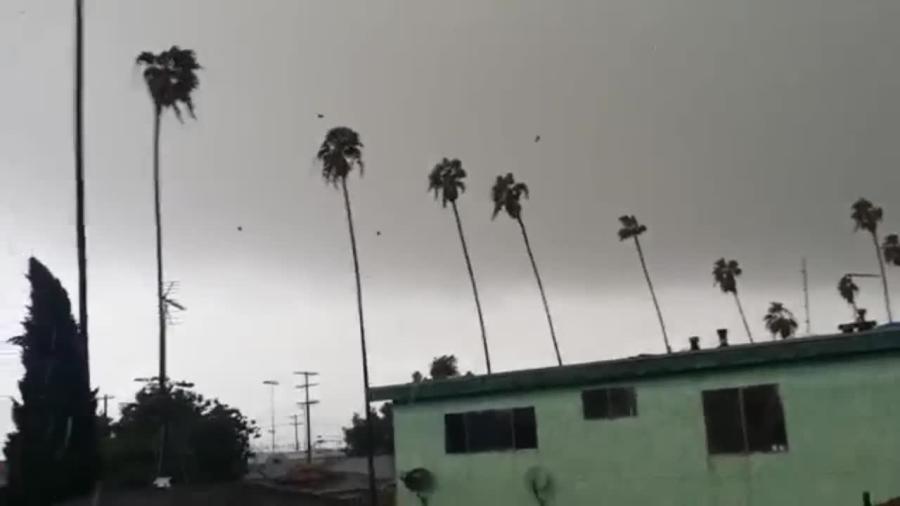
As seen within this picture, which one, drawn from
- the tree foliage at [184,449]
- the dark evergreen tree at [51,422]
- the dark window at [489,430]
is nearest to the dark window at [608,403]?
the dark window at [489,430]

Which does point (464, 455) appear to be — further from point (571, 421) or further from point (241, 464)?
point (241, 464)

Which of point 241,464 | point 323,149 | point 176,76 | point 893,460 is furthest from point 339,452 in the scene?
point 893,460

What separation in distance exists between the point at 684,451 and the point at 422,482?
5635mm

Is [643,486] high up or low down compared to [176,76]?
down

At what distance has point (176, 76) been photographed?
40.5 metres

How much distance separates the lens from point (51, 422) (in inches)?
1252

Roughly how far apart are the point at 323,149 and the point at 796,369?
34339mm

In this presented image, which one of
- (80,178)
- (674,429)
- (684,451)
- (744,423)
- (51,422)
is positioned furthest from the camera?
(51,422)

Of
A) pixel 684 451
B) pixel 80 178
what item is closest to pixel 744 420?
pixel 684 451

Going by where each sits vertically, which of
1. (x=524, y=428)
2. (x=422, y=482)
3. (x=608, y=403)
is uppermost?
(x=608, y=403)

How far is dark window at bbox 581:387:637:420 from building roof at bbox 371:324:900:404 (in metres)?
0.19

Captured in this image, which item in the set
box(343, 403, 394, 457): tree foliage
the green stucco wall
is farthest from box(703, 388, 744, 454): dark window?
box(343, 403, 394, 457): tree foliage

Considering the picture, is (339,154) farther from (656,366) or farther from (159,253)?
(656,366)

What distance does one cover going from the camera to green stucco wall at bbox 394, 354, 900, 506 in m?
15.3
